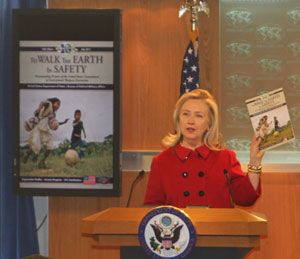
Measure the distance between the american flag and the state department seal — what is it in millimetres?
1669

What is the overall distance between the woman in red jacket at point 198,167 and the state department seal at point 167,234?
92 cm

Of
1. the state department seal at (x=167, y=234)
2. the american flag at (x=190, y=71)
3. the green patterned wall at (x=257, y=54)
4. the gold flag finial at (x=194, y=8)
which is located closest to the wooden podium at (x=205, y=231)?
the state department seal at (x=167, y=234)

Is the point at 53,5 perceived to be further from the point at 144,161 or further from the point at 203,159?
the point at 203,159

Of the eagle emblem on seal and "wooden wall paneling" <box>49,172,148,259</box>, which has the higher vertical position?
the eagle emblem on seal

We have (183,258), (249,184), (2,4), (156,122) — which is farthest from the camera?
(156,122)

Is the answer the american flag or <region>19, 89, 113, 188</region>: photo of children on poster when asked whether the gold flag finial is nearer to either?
the american flag

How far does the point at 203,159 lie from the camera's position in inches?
107

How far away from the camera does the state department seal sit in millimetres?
1697

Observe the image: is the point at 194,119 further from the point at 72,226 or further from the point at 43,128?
the point at 72,226

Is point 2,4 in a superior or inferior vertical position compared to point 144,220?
superior

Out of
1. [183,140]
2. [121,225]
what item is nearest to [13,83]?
[183,140]

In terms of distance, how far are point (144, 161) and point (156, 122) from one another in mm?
286

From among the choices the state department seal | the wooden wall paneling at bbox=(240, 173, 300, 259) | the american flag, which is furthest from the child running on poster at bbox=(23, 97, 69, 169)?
the state department seal

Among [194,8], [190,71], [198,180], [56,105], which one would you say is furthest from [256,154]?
[56,105]
